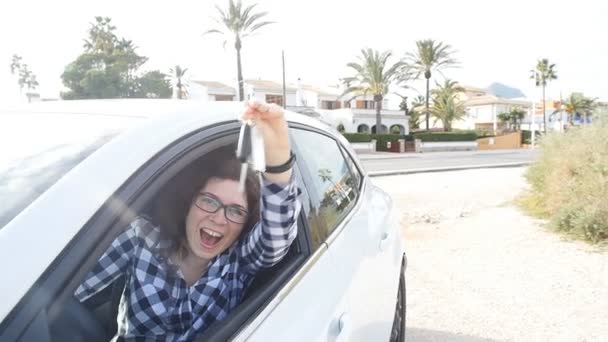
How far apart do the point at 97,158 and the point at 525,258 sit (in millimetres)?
5679

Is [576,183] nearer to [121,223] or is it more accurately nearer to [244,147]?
[244,147]

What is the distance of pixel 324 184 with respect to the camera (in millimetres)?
2236

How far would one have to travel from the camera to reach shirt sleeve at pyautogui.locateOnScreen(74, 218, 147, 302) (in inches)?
62.0

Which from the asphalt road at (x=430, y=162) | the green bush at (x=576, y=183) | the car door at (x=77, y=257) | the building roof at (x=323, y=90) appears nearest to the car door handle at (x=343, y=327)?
the car door at (x=77, y=257)

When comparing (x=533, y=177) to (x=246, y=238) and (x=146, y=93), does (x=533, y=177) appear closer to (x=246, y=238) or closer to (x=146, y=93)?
(x=246, y=238)

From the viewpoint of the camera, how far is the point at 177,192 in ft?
5.90

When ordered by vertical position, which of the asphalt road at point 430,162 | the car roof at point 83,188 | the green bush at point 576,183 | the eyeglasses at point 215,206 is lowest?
the asphalt road at point 430,162

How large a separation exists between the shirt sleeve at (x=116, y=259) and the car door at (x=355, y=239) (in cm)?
75

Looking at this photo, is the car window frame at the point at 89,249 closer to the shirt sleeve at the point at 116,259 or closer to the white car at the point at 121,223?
the white car at the point at 121,223

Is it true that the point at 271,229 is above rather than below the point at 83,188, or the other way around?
below

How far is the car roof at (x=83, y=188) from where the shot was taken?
889mm

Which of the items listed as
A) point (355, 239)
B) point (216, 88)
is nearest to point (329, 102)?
point (216, 88)

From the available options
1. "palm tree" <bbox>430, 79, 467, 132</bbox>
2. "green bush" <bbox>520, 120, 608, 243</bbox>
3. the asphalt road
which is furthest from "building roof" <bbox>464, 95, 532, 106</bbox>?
"green bush" <bbox>520, 120, 608, 243</bbox>

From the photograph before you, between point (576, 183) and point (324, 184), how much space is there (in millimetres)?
5837
